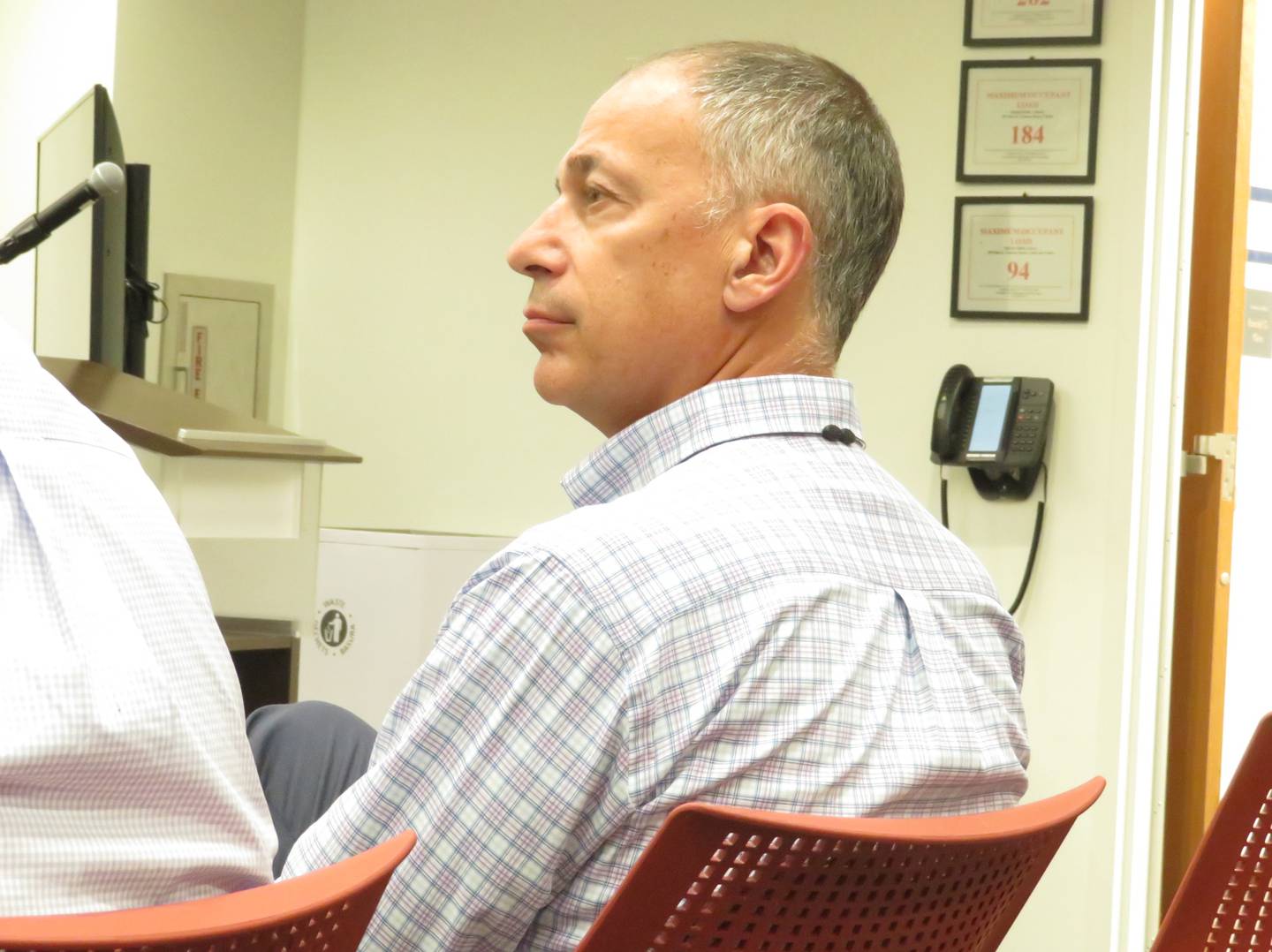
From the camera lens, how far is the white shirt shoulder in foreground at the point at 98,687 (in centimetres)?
63

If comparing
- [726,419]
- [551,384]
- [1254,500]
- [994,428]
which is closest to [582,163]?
[551,384]

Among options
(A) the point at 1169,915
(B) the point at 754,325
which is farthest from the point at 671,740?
(B) the point at 754,325

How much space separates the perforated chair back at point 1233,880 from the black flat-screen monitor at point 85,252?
6.19ft

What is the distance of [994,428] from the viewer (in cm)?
303

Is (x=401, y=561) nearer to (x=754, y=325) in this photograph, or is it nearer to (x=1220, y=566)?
(x=1220, y=566)

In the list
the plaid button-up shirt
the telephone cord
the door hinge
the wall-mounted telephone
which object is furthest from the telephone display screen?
the plaid button-up shirt

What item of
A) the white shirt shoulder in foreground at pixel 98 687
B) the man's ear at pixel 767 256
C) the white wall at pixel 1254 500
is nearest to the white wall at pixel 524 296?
the white wall at pixel 1254 500

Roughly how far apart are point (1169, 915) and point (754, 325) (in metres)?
0.58

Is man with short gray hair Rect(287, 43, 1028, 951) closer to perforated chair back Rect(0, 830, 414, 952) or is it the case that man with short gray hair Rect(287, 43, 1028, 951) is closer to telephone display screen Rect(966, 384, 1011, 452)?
perforated chair back Rect(0, 830, 414, 952)

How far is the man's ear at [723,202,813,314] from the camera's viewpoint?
126 cm

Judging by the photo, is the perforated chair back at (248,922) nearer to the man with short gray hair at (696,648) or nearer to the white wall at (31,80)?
the man with short gray hair at (696,648)

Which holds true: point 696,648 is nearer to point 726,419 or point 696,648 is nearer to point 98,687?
point 726,419

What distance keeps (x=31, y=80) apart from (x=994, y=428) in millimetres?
2300

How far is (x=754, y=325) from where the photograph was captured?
128cm
